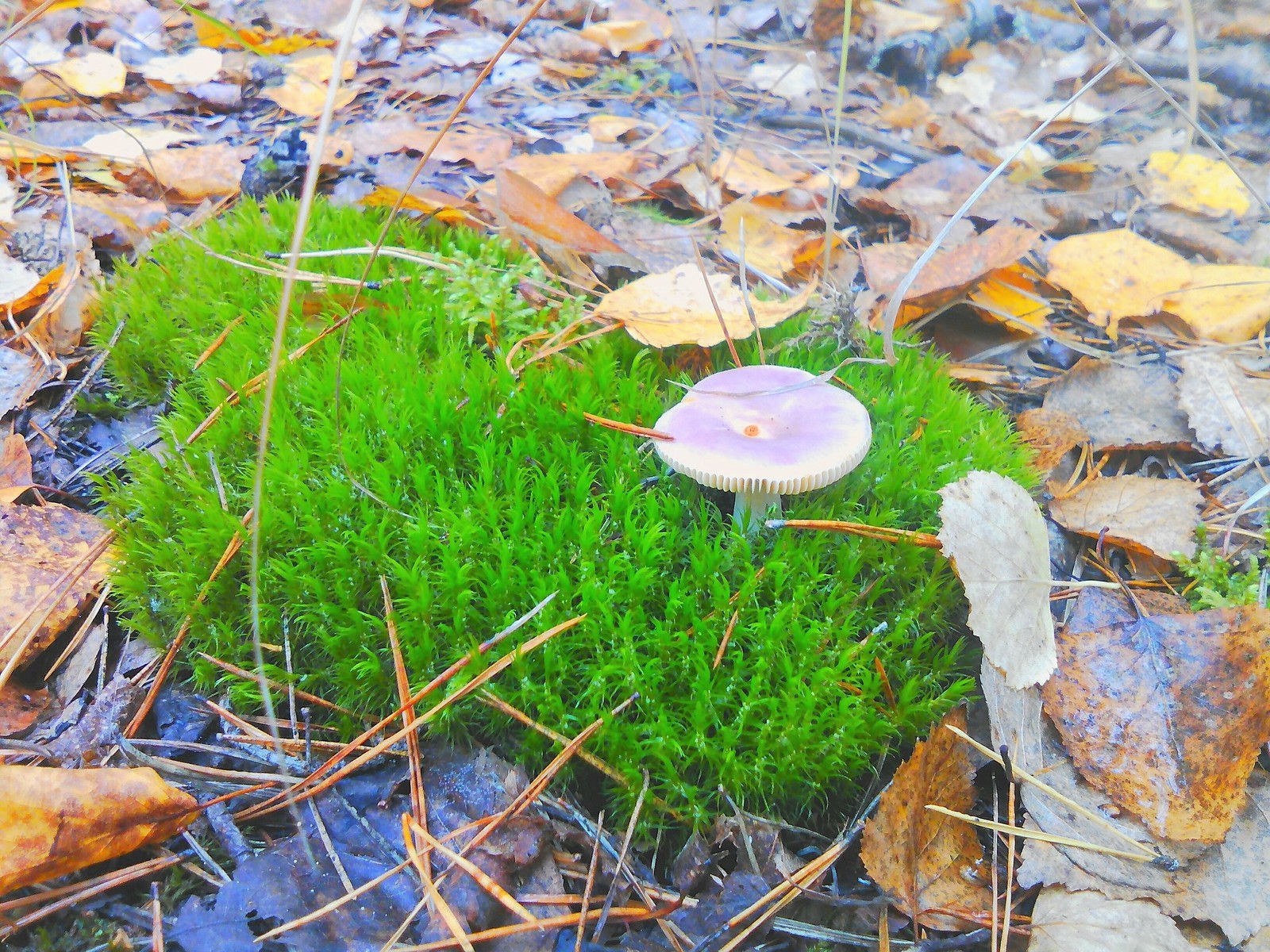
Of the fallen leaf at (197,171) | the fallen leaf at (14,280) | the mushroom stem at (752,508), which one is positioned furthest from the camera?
the fallen leaf at (197,171)

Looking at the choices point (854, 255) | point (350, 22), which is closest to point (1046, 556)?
point (854, 255)

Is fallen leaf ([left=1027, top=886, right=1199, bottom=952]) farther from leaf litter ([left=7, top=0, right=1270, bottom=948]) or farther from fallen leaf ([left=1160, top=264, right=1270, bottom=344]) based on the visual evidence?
fallen leaf ([left=1160, top=264, right=1270, bottom=344])

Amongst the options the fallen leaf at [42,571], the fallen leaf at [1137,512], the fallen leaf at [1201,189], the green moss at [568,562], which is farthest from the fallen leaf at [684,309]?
the fallen leaf at [1201,189]

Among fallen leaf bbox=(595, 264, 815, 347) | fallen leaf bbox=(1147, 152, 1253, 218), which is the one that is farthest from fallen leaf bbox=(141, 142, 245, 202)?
fallen leaf bbox=(1147, 152, 1253, 218)

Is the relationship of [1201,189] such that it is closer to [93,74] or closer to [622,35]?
[622,35]

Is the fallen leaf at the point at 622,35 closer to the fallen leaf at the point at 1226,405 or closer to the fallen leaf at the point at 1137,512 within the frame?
the fallen leaf at the point at 1226,405
